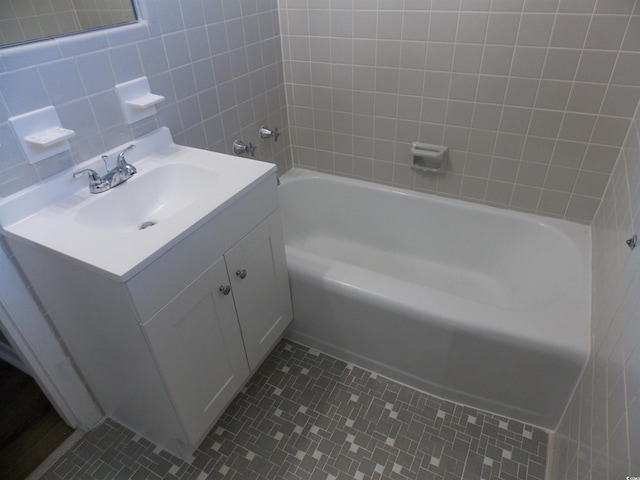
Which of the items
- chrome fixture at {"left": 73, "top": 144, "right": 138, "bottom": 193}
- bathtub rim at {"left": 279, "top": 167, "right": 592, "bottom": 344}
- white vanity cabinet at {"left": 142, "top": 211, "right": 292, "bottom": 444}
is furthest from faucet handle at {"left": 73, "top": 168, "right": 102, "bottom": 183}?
bathtub rim at {"left": 279, "top": 167, "right": 592, "bottom": 344}

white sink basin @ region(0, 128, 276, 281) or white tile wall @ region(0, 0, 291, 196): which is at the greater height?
white tile wall @ region(0, 0, 291, 196)

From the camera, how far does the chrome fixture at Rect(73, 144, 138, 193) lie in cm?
119

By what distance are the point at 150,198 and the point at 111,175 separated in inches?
5.1

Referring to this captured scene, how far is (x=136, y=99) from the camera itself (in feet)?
4.25

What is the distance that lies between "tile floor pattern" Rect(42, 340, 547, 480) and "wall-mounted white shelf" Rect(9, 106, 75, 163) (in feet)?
3.24

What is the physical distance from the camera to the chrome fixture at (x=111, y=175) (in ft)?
3.90

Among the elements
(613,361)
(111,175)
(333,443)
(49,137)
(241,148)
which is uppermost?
(49,137)

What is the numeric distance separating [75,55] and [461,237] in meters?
1.63

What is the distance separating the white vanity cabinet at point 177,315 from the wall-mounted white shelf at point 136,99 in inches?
16.8

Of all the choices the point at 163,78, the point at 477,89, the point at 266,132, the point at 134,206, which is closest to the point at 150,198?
the point at 134,206

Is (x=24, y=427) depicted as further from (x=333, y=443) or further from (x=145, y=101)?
(x=145, y=101)

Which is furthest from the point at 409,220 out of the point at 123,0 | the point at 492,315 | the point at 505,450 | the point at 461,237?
the point at 123,0

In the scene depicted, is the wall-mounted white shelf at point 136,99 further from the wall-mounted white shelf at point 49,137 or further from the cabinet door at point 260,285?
the cabinet door at point 260,285

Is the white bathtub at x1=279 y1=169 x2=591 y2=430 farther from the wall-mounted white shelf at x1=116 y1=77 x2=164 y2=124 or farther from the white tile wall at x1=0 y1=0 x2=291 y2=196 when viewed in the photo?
the wall-mounted white shelf at x1=116 y1=77 x2=164 y2=124
